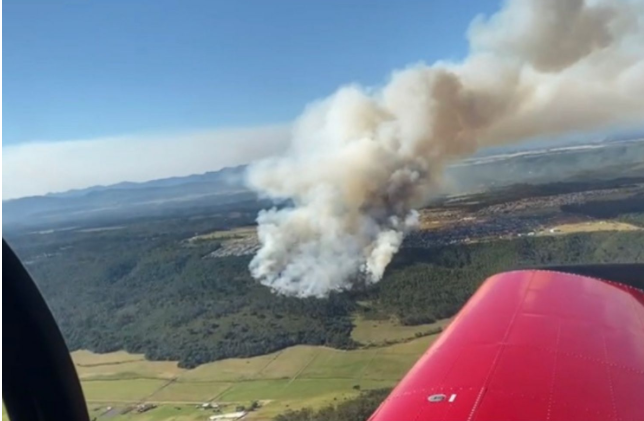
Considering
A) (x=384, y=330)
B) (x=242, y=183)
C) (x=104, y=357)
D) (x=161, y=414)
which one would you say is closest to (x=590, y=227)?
(x=384, y=330)

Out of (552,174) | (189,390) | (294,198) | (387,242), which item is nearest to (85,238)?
(294,198)

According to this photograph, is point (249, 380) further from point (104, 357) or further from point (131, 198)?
point (131, 198)

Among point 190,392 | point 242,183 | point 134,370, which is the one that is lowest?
point 190,392

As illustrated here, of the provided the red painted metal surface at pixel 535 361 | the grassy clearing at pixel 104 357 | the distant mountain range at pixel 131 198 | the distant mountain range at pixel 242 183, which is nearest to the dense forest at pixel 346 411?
the red painted metal surface at pixel 535 361

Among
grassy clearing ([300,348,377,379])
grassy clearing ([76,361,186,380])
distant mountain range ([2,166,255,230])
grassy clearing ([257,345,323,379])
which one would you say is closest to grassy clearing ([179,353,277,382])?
grassy clearing ([257,345,323,379])

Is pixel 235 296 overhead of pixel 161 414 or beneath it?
overhead

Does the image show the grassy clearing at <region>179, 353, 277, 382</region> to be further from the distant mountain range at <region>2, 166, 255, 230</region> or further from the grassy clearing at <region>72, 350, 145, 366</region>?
the distant mountain range at <region>2, 166, 255, 230</region>

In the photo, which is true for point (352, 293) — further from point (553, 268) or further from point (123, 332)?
point (553, 268)
